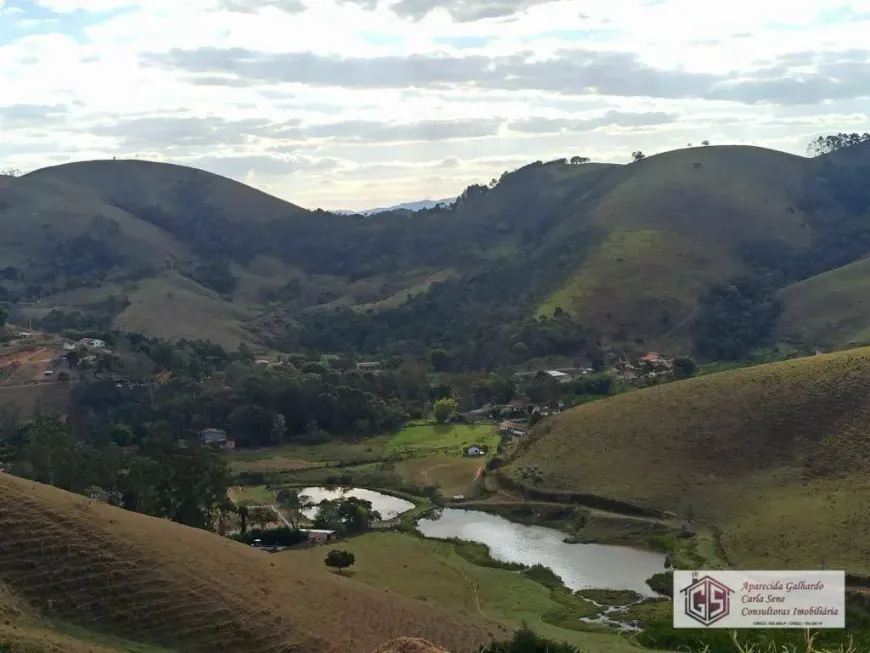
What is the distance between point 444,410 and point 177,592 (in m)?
55.6

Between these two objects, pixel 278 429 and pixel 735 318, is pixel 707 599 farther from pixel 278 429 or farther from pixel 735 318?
pixel 735 318

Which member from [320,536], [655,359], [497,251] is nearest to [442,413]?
[655,359]

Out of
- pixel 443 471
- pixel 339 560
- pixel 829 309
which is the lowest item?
pixel 443 471

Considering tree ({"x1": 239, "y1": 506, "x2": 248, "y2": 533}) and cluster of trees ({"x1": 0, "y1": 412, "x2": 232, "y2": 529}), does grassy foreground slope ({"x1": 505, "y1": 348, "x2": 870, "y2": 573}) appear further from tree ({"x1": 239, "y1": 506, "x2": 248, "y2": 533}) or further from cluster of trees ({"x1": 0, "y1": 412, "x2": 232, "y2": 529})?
cluster of trees ({"x1": 0, "y1": 412, "x2": 232, "y2": 529})

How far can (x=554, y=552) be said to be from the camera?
47.8 meters

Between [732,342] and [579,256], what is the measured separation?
34440 millimetres

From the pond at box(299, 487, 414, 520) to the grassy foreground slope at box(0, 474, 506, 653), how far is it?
71.4 feet

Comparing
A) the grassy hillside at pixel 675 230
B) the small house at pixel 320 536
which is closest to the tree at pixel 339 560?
the small house at pixel 320 536

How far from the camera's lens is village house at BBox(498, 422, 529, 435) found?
2953 inches

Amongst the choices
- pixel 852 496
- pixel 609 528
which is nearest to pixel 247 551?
pixel 609 528

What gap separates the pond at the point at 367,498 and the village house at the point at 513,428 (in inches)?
636

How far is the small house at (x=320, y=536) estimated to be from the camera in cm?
4809

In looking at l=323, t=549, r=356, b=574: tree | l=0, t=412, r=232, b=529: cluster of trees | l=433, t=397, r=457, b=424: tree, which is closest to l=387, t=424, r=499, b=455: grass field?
l=433, t=397, r=457, b=424: tree

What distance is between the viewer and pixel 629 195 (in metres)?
164
